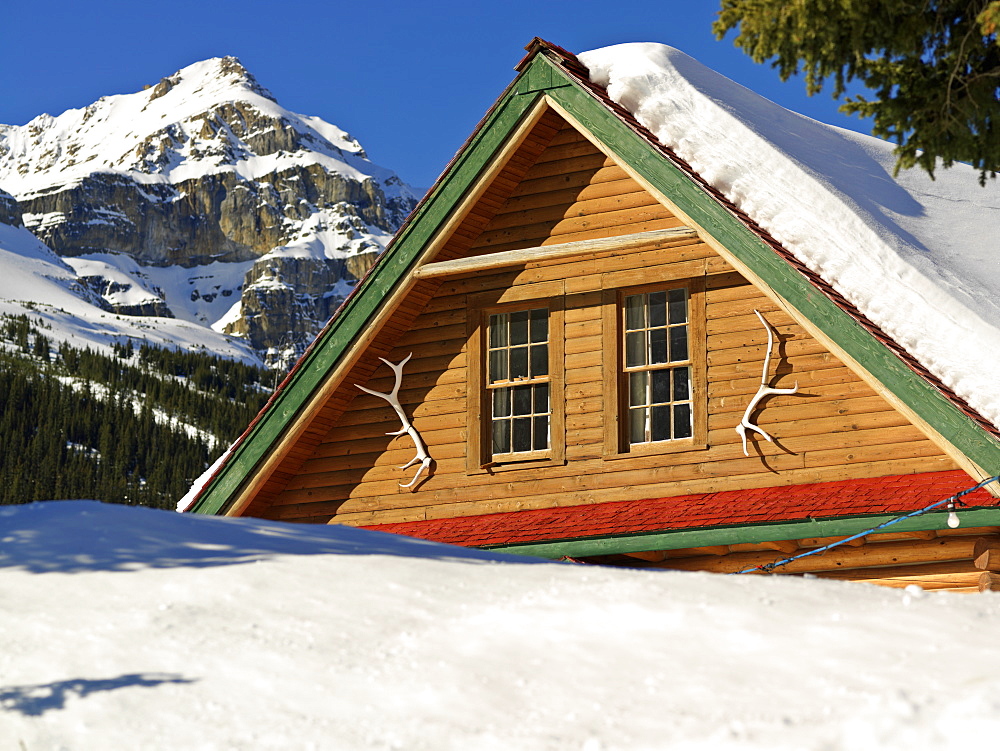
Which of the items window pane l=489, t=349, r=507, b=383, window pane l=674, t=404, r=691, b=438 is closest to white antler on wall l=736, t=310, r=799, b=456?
window pane l=674, t=404, r=691, b=438

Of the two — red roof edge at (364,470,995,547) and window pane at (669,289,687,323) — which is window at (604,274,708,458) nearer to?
window pane at (669,289,687,323)

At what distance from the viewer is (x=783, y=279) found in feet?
35.3

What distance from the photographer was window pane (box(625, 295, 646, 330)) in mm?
12164

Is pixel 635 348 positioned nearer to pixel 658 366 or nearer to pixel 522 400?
pixel 658 366

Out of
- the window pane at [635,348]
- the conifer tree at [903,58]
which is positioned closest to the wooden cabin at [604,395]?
the window pane at [635,348]

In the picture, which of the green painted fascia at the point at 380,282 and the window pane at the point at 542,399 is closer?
the green painted fascia at the point at 380,282

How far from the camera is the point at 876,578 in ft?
35.0

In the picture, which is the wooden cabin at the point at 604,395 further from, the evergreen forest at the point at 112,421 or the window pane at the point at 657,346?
the evergreen forest at the point at 112,421

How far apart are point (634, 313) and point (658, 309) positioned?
25 cm

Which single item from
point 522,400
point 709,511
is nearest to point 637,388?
point 522,400

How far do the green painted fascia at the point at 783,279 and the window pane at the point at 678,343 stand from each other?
3.69ft

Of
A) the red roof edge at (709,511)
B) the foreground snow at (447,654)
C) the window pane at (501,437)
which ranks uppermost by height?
the window pane at (501,437)

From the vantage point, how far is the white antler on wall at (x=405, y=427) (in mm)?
12656

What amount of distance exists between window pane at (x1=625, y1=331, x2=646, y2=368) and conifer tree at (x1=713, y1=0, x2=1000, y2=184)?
4583mm
